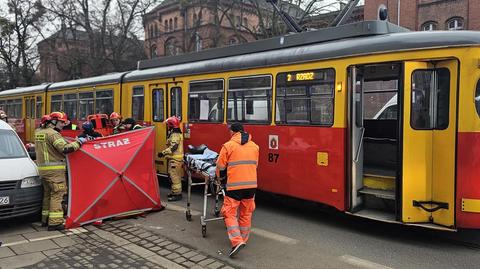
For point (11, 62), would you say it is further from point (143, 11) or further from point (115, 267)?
point (115, 267)

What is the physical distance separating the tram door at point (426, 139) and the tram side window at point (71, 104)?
1170 cm

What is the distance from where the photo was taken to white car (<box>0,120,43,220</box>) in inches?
255

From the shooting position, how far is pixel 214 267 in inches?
200

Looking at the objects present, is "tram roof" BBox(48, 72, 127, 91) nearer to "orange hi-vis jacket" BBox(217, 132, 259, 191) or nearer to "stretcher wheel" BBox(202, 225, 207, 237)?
"stretcher wheel" BBox(202, 225, 207, 237)

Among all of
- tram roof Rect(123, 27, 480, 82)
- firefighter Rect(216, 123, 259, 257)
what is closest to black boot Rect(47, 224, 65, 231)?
firefighter Rect(216, 123, 259, 257)

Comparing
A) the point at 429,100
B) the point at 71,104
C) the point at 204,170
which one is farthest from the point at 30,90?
the point at 429,100

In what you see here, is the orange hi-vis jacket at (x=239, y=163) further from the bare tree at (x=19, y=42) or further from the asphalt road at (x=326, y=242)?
the bare tree at (x=19, y=42)

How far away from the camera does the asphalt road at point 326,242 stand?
5.25 m

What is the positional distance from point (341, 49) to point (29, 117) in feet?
53.5

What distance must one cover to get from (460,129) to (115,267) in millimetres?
4528

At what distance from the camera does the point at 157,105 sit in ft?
35.0

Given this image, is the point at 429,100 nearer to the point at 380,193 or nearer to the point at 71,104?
the point at 380,193

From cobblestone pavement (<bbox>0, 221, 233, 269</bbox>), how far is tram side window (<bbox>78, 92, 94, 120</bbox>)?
780 cm

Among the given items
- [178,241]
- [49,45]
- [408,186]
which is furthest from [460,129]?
[49,45]
